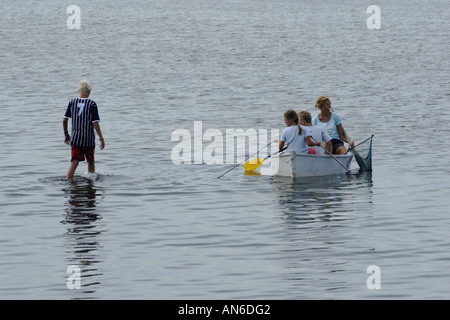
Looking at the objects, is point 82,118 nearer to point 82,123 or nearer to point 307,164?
point 82,123

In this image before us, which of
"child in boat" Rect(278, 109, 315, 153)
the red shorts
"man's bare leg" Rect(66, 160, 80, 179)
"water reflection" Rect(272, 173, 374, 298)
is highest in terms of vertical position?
"child in boat" Rect(278, 109, 315, 153)

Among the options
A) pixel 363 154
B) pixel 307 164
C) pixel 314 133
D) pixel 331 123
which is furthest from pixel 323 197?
pixel 363 154

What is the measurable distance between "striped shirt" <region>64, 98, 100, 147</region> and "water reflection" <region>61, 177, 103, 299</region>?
97cm

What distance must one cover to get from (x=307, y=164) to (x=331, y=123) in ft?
3.31

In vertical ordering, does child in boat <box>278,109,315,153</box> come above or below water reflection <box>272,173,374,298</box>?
above

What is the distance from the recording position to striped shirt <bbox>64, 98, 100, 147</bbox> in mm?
18297

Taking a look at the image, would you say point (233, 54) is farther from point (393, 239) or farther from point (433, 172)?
point (393, 239)

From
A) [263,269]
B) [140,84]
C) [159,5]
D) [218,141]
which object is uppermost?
[159,5]

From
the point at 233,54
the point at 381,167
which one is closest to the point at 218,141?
the point at 381,167

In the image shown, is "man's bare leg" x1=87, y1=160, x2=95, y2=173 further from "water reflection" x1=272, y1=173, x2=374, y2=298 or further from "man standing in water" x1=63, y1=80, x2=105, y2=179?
"water reflection" x1=272, y1=173, x2=374, y2=298

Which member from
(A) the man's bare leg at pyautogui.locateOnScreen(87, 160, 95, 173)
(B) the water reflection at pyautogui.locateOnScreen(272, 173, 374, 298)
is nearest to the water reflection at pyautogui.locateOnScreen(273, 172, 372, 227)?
(B) the water reflection at pyautogui.locateOnScreen(272, 173, 374, 298)

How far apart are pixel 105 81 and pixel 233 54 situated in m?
13.2

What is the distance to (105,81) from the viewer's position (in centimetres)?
4441

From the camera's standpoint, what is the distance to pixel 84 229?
1547 centimetres
